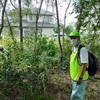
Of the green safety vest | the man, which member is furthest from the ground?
the green safety vest

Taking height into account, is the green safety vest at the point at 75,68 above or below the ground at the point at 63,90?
above

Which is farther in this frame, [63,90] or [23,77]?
[63,90]

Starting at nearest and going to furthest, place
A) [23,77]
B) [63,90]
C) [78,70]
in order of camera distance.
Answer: [78,70] → [23,77] → [63,90]

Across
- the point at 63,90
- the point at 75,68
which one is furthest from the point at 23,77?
the point at 63,90

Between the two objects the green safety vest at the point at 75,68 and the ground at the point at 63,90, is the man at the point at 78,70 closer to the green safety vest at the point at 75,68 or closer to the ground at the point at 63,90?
the green safety vest at the point at 75,68

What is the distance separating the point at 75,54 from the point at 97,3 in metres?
2.63

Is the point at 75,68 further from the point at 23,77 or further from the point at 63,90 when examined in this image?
the point at 63,90

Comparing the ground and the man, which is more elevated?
the man

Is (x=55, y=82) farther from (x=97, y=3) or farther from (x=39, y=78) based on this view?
(x=97, y=3)

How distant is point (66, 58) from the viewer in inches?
240

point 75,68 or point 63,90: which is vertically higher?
point 75,68

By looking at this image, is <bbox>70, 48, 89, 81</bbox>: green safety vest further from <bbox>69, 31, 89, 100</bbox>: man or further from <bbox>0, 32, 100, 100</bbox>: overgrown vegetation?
<bbox>0, 32, 100, 100</bbox>: overgrown vegetation

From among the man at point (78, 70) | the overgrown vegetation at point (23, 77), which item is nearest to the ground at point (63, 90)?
the overgrown vegetation at point (23, 77)

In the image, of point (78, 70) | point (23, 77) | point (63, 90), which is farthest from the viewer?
point (63, 90)
